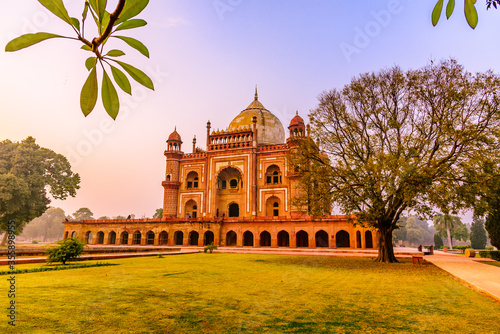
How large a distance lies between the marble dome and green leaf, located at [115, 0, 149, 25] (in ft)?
124

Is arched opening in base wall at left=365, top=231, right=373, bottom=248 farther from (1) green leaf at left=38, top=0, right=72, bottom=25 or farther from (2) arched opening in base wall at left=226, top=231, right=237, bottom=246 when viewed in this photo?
(1) green leaf at left=38, top=0, right=72, bottom=25

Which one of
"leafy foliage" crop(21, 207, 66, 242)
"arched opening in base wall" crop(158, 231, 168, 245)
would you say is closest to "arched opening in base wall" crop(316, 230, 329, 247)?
"arched opening in base wall" crop(158, 231, 168, 245)

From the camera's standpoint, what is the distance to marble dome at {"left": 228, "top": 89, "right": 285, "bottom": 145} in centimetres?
3988

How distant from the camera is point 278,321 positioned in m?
3.97

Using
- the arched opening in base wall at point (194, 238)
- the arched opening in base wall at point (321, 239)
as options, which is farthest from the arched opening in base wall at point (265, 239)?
the arched opening in base wall at point (194, 238)

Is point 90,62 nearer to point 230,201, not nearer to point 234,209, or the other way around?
point 230,201

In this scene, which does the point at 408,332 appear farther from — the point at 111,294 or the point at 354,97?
the point at 354,97

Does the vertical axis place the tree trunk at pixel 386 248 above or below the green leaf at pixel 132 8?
below

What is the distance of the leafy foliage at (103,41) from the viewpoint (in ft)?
3.42

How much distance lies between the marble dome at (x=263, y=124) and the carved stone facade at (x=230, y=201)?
0.45 feet

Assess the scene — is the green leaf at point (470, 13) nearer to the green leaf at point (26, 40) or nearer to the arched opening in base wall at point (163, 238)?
the green leaf at point (26, 40)

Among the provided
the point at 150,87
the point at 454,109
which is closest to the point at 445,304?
the point at 150,87

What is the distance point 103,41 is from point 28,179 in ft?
116

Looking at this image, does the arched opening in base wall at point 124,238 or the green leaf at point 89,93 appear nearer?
the green leaf at point 89,93
